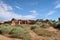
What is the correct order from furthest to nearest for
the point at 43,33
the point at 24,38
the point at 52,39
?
the point at 43,33, the point at 52,39, the point at 24,38

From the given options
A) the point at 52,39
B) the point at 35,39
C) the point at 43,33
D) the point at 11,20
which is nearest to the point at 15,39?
the point at 35,39

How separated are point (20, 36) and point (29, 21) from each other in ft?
126

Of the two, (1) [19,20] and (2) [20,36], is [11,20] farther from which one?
(2) [20,36]

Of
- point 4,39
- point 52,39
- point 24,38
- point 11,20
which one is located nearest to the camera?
point 4,39

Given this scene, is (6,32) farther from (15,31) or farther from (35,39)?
(35,39)

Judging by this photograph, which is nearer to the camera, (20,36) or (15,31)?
(20,36)

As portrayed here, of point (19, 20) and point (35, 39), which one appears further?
point (19, 20)

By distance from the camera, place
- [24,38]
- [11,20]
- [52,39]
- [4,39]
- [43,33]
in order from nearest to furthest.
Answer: [4,39]
[24,38]
[52,39]
[43,33]
[11,20]

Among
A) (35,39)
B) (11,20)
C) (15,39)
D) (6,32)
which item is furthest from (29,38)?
(11,20)

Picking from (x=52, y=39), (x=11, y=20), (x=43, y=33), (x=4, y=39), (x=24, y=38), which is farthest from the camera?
(x=11, y=20)

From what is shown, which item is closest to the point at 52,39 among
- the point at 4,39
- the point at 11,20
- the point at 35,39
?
the point at 35,39

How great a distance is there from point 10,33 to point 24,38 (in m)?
3.14

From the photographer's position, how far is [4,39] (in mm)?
14656

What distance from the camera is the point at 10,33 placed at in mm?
18422
